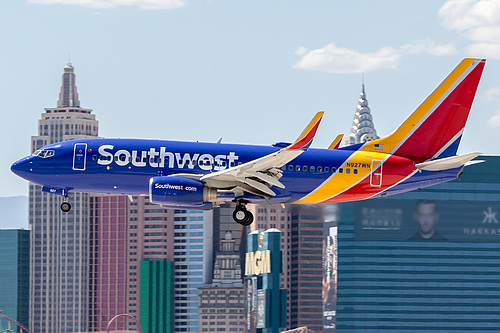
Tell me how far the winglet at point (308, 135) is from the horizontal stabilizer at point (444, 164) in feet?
34.7

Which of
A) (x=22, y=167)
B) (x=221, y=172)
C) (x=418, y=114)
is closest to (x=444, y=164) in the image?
(x=418, y=114)

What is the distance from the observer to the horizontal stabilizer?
74.4 metres

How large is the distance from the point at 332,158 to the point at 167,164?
1154 cm

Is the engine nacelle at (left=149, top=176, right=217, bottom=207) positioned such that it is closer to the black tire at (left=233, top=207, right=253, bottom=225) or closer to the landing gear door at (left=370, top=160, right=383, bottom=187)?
the black tire at (left=233, top=207, right=253, bottom=225)

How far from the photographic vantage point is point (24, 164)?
76.8m

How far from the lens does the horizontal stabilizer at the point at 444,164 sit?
74.4 metres

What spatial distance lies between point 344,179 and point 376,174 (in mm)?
2489

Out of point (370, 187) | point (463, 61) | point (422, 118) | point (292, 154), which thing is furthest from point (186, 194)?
point (463, 61)

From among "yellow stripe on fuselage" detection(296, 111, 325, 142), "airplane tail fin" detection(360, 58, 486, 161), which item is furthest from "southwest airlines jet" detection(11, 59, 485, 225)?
"yellow stripe on fuselage" detection(296, 111, 325, 142)

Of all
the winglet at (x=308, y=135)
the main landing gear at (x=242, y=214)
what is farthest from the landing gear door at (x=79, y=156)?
the winglet at (x=308, y=135)

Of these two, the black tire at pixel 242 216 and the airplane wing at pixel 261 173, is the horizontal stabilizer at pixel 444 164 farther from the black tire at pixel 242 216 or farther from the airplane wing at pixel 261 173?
the black tire at pixel 242 216

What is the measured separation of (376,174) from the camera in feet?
254

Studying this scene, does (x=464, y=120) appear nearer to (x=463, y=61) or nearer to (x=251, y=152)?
(x=463, y=61)

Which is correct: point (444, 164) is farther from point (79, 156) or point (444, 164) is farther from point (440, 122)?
point (79, 156)
